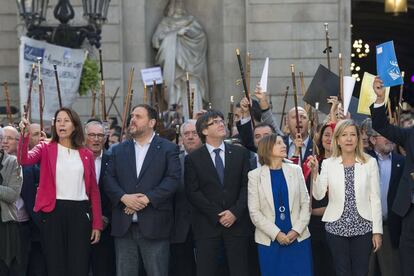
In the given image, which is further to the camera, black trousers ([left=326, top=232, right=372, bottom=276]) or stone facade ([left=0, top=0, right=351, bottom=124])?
stone facade ([left=0, top=0, right=351, bottom=124])

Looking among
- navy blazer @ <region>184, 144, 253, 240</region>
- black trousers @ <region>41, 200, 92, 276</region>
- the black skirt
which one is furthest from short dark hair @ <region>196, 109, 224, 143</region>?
the black skirt

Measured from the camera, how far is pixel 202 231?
10977 millimetres

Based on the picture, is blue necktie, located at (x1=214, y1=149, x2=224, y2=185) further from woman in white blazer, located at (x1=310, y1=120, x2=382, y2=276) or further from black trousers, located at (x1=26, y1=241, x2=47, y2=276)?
black trousers, located at (x1=26, y1=241, x2=47, y2=276)

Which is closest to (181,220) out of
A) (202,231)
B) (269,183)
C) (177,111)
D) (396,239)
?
(202,231)

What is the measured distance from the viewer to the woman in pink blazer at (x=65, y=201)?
1066 centimetres

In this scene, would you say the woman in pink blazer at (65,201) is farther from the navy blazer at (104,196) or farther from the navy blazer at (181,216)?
the navy blazer at (181,216)

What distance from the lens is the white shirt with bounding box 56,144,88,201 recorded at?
10.7 m

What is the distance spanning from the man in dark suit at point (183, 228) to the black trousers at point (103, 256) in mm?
662

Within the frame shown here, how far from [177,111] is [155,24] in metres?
4.16

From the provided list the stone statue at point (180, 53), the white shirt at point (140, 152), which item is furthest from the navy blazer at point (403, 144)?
the stone statue at point (180, 53)

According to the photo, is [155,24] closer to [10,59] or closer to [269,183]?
[10,59]

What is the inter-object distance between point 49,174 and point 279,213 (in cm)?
228

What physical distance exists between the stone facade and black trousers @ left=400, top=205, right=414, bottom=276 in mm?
10721

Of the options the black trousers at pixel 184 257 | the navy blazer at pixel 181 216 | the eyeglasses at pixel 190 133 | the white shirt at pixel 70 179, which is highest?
the eyeglasses at pixel 190 133
